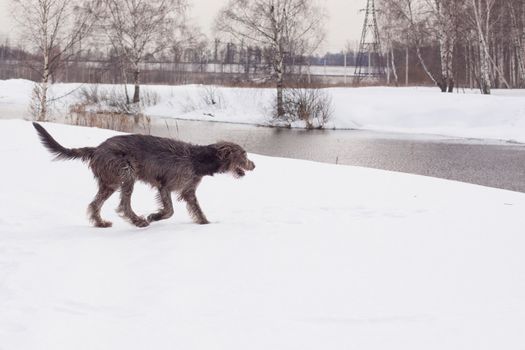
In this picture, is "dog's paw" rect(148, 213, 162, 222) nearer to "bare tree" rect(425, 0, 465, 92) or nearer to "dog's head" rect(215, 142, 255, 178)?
"dog's head" rect(215, 142, 255, 178)

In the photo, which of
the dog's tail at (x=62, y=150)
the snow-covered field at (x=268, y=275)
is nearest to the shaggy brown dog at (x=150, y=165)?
the dog's tail at (x=62, y=150)

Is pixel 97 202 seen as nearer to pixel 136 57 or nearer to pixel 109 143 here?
pixel 109 143

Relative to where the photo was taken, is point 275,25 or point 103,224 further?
point 275,25

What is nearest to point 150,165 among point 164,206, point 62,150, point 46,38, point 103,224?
point 164,206

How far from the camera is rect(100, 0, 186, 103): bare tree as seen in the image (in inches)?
1372

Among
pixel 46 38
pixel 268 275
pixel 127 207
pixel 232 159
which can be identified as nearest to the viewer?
pixel 268 275

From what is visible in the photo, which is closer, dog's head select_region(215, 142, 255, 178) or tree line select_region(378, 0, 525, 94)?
dog's head select_region(215, 142, 255, 178)

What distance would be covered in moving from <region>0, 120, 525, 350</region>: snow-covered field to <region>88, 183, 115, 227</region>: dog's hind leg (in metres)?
0.21

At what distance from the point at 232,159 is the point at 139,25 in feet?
102

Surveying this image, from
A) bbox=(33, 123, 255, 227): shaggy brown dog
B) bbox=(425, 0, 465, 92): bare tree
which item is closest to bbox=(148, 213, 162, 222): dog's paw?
bbox=(33, 123, 255, 227): shaggy brown dog

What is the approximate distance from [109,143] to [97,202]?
0.57 metres

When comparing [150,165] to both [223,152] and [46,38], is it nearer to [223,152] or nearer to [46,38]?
[223,152]

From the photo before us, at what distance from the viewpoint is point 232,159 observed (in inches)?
233

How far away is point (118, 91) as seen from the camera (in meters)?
39.1
